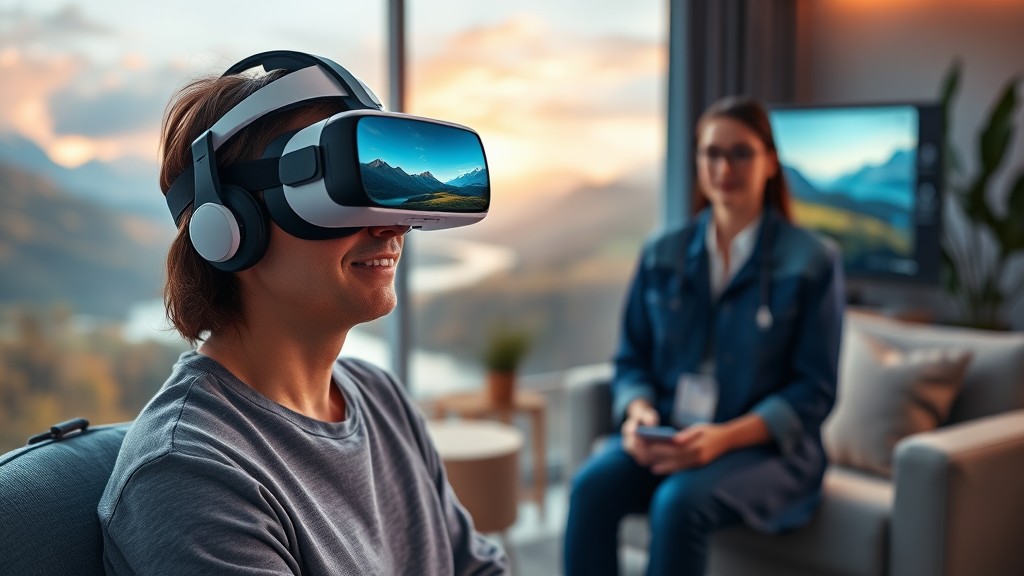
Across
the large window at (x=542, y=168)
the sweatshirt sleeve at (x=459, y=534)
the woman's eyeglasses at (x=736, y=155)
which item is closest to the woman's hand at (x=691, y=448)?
the woman's eyeglasses at (x=736, y=155)

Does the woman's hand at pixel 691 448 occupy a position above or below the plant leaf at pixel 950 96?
below

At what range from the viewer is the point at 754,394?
242 cm

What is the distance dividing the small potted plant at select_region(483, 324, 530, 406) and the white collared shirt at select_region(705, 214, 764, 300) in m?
1.06

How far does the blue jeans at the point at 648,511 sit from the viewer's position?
2.20 meters

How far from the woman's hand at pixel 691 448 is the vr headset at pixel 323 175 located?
1.31m

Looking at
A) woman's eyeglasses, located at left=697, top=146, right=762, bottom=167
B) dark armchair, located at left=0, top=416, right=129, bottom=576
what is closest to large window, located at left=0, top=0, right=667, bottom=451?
woman's eyeglasses, located at left=697, top=146, right=762, bottom=167

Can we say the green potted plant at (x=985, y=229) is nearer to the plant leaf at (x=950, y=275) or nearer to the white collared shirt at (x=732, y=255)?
the plant leaf at (x=950, y=275)

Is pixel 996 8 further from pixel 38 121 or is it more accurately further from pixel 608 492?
pixel 38 121

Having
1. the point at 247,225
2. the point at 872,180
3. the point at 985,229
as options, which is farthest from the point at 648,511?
the point at 985,229

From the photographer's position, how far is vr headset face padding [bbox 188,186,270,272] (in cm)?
104

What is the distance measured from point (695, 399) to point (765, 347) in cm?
22

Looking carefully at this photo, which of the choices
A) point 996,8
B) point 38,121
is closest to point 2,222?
point 38,121

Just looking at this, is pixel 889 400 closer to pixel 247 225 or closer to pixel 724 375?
pixel 724 375

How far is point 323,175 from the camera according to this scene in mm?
1013
